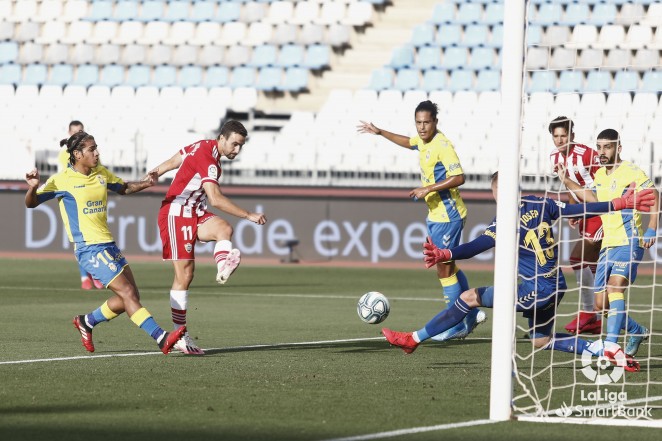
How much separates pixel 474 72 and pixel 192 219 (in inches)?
702

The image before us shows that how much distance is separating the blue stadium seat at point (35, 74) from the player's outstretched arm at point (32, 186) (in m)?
21.1

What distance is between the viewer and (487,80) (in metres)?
27.2

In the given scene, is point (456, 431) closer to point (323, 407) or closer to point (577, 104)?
point (323, 407)

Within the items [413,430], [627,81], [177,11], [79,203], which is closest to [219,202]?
[79,203]

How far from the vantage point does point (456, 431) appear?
6340 millimetres

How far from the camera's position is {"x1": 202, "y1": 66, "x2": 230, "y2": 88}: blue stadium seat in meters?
29.2

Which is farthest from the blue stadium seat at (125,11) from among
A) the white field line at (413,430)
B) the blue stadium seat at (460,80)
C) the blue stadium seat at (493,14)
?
the white field line at (413,430)

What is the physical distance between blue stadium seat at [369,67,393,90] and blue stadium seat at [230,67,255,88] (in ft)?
9.21

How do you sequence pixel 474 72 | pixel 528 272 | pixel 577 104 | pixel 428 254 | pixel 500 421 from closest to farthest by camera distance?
pixel 500 421 → pixel 428 254 → pixel 528 272 → pixel 577 104 → pixel 474 72

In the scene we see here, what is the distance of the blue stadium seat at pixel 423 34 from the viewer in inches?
1120

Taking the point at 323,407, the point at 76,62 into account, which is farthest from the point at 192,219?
the point at 76,62

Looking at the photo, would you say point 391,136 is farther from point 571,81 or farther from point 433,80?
point 433,80

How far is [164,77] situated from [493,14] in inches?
304

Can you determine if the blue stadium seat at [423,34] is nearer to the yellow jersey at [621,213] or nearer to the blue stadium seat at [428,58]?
the blue stadium seat at [428,58]
